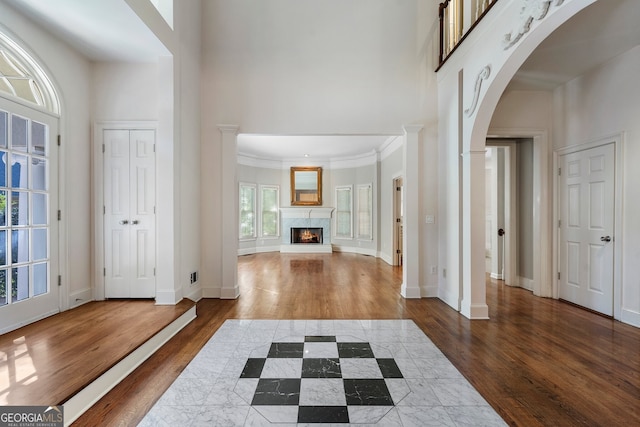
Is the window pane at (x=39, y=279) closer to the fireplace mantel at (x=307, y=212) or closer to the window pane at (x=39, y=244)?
the window pane at (x=39, y=244)

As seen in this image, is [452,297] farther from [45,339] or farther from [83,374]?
[45,339]

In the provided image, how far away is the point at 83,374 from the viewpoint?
190 cm

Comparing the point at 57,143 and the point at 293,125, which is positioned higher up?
the point at 293,125

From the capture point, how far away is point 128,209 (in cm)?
354

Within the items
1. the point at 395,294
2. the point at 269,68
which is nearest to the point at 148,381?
the point at 395,294

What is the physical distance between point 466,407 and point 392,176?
5.53 metres

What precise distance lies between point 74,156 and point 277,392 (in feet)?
10.9

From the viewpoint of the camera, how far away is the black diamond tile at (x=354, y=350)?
8.17ft

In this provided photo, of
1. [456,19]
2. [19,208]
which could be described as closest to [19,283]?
[19,208]

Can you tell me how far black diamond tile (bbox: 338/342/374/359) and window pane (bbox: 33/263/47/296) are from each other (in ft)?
9.75

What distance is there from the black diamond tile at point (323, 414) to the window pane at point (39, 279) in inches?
113

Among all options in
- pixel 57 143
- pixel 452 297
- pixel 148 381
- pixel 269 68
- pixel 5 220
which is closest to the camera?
pixel 148 381

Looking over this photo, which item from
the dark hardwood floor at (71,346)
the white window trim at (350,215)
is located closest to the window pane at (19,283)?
the dark hardwood floor at (71,346)

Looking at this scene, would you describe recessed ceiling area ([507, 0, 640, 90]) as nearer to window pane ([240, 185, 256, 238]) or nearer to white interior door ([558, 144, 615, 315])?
white interior door ([558, 144, 615, 315])
